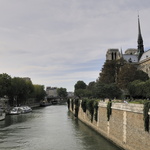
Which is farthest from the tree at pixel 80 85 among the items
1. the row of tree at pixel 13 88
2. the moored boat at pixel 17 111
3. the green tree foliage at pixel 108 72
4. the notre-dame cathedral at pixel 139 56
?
the moored boat at pixel 17 111

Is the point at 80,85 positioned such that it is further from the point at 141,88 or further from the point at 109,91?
the point at 141,88

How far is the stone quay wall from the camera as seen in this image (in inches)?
753

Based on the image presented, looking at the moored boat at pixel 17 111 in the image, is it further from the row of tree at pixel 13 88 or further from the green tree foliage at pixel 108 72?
the green tree foliage at pixel 108 72

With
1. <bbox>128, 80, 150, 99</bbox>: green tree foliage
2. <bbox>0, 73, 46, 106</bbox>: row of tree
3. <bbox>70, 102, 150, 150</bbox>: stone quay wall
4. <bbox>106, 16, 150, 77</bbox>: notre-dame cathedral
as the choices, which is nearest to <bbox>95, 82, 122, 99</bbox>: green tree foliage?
<bbox>128, 80, 150, 99</bbox>: green tree foliage

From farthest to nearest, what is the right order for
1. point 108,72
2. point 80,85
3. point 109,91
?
point 80,85
point 108,72
point 109,91

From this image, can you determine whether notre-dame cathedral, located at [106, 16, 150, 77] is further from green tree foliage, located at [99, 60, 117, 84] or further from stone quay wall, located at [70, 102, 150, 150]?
stone quay wall, located at [70, 102, 150, 150]

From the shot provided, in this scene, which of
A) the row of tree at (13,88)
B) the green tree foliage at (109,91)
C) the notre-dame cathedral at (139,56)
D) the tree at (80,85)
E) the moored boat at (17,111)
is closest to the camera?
the green tree foliage at (109,91)

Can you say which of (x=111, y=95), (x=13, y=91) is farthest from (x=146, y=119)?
(x=13, y=91)

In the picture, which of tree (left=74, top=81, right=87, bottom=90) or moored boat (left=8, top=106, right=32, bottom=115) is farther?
tree (left=74, top=81, right=87, bottom=90)

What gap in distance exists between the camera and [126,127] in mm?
22562

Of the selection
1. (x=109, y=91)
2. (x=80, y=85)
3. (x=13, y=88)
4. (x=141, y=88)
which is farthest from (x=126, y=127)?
(x=80, y=85)

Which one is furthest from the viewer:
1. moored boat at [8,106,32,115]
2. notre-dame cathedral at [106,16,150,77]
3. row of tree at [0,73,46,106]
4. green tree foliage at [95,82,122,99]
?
notre-dame cathedral at [106,16,150,77]

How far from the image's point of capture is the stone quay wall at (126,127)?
19125mm

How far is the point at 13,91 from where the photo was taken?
276 feet
